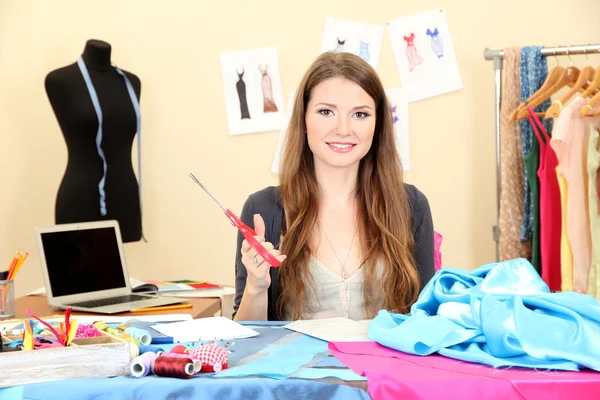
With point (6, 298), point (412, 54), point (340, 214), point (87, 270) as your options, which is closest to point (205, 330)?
point (340, 214)

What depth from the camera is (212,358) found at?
1178mm

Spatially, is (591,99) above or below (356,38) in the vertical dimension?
below

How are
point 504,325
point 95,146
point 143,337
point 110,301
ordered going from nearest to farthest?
point 504,325 → point 143,337 → point 110,301 → point 95,146

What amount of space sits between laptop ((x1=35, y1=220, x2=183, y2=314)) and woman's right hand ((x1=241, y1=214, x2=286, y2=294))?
546 millimetres

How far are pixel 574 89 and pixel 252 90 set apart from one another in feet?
4.85

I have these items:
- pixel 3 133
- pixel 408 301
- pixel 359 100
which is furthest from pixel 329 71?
pixel 3 133

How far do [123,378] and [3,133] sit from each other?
2739mm

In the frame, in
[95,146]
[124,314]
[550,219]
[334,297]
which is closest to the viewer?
[334,297]

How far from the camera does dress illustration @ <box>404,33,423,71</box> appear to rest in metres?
3.57

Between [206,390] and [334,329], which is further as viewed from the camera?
[334,329]

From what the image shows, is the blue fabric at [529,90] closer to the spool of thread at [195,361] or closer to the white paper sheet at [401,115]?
the white paper sheet at [401,115]

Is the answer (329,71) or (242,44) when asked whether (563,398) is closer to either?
(329,71)

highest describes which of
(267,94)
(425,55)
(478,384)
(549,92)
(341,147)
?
(425,55)

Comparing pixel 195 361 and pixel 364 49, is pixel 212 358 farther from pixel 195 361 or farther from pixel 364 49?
pixel 364 49
